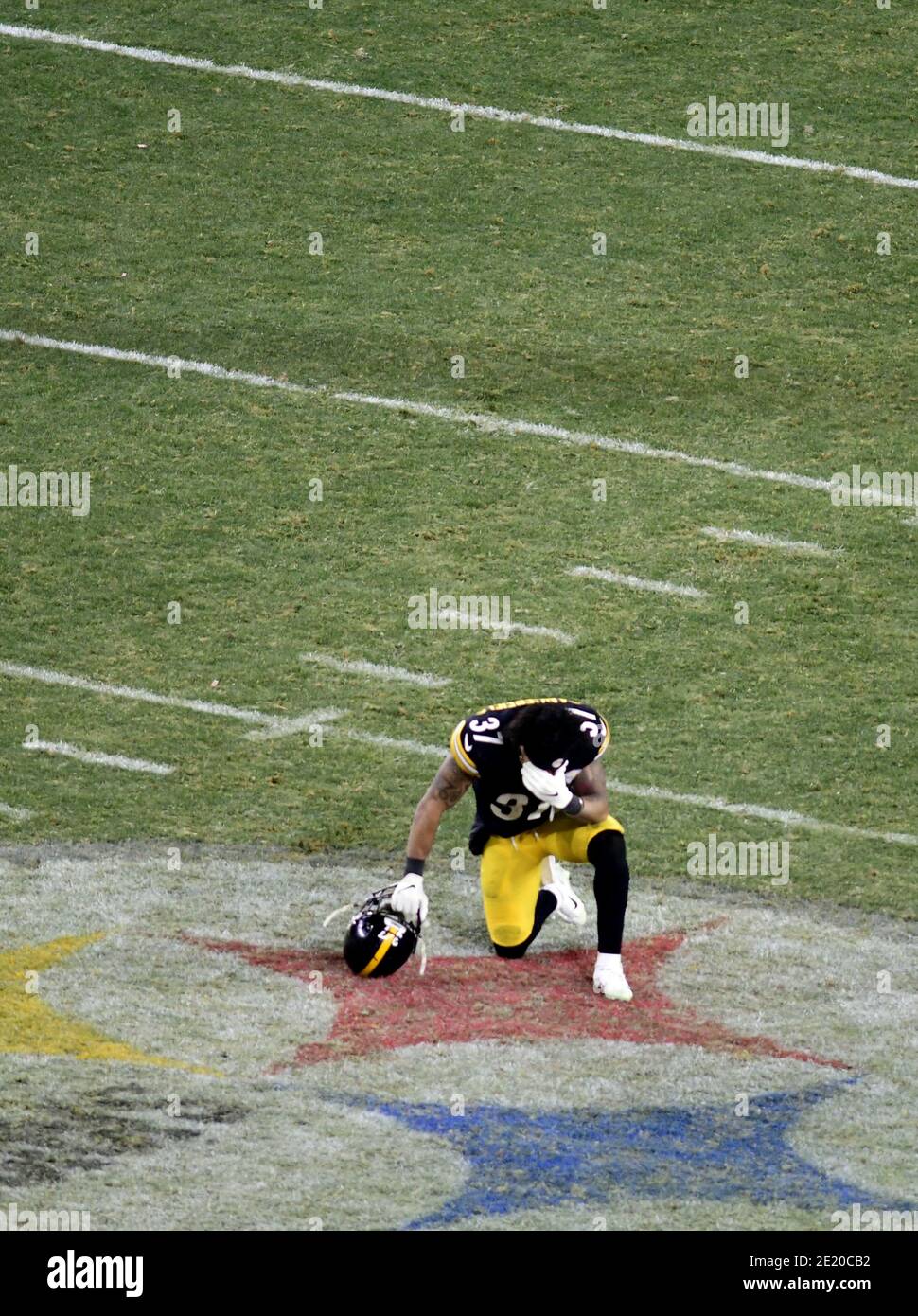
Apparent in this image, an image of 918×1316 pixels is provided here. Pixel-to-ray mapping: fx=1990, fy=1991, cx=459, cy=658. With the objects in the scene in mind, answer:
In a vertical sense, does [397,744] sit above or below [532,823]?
below

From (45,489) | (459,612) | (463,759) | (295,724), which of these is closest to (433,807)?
(463,759)

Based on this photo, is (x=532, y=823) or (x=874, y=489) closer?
(x=532, y=823)

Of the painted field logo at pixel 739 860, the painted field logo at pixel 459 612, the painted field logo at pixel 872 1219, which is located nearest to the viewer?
the painted field logo at pixel 872 1219

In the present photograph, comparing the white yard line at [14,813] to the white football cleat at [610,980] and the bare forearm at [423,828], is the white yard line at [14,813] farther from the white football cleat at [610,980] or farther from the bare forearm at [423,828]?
the white football cleat at [610,980]

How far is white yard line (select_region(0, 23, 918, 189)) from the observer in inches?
583

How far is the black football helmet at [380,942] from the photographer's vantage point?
280 inches

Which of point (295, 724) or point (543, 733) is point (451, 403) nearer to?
point (295, 724)

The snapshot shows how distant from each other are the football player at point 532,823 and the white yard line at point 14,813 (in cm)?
237

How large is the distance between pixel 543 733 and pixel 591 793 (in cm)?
36

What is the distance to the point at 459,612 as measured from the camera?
11023 millimetres

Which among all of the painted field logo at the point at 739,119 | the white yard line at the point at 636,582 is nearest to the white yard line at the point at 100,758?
the white yard line at the point at 636,582

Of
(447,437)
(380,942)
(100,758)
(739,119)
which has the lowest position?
(380,942)

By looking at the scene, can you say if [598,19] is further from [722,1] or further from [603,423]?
[603,423]

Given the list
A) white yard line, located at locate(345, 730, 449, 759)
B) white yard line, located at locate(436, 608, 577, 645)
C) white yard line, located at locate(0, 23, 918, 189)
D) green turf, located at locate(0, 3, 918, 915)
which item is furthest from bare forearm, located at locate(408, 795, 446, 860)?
white yard line, located at locate(0, 23, 918, 189)
